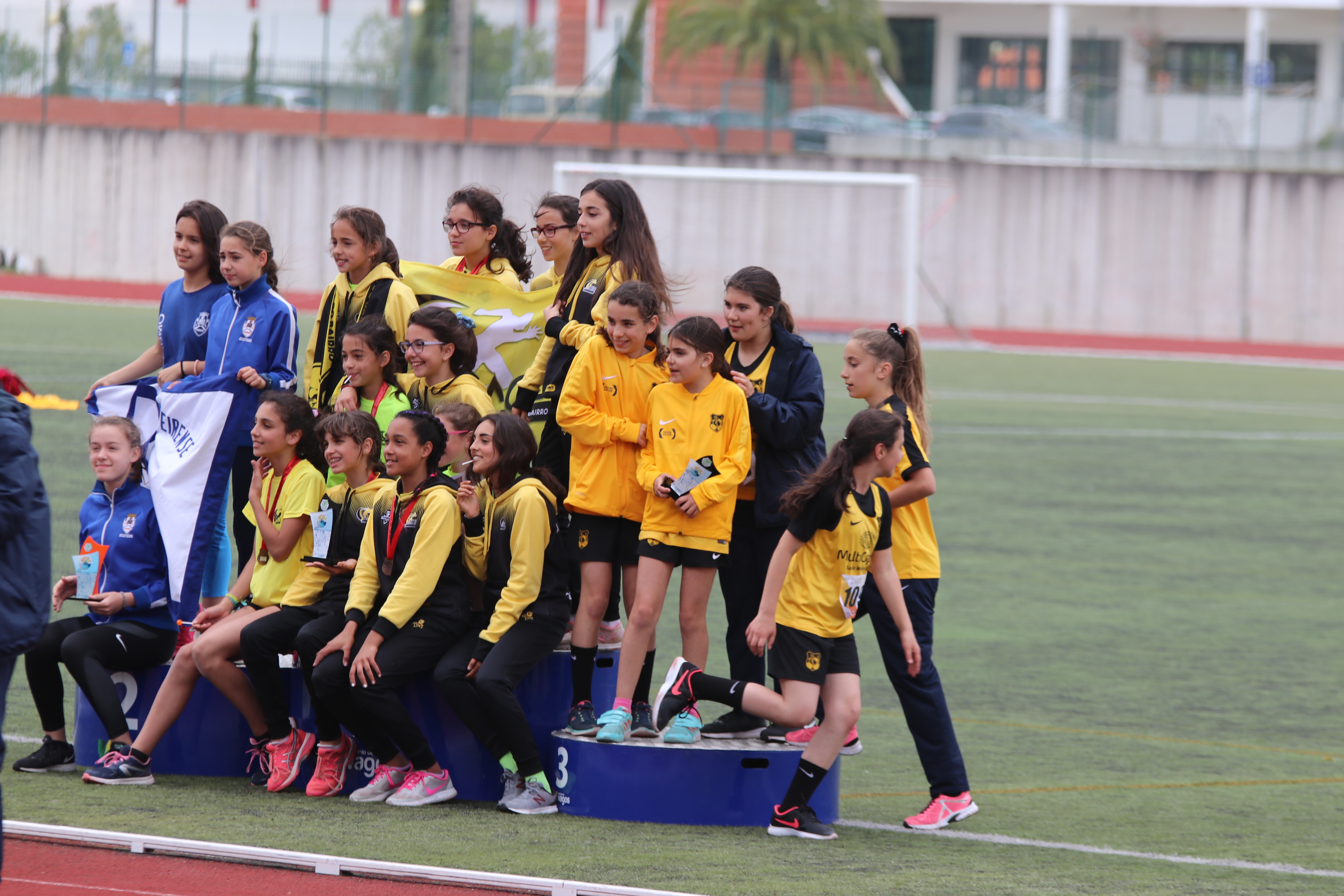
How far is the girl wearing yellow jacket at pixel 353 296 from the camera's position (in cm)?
606

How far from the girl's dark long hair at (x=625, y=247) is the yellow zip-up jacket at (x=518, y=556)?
0.90 metres

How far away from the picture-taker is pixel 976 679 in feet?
25.1

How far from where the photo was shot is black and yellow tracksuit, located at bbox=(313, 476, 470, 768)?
205 inches

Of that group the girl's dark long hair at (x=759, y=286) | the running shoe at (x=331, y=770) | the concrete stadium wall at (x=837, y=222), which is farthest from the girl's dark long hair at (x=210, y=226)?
the concrete stadium wall at (x=837, y=222)

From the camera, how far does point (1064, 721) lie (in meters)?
7.02

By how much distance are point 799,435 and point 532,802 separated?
163cm

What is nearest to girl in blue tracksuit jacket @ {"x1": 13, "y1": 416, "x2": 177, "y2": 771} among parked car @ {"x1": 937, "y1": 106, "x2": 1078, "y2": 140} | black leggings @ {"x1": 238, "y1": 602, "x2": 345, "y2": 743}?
black leggings @ {"x1": 238, "y1": 602, "x2": 345, "y2": 743}

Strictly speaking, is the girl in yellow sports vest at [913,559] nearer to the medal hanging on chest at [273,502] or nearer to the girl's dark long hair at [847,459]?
the girl's dark long hair at [847,459]

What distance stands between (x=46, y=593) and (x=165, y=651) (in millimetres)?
1785

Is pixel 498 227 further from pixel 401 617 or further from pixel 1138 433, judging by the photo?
pixel 1138 433

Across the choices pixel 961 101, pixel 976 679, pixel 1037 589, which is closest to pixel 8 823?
pixel 976 679

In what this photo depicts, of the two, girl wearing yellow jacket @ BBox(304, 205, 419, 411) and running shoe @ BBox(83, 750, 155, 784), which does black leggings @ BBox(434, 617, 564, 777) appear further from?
girl wearing yellow jacket @ BBox(304, 205, 419, 411)

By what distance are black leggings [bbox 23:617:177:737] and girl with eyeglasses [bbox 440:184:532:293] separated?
6.51 ft

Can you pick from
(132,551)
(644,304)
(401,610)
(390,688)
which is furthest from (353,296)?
(390,688)
